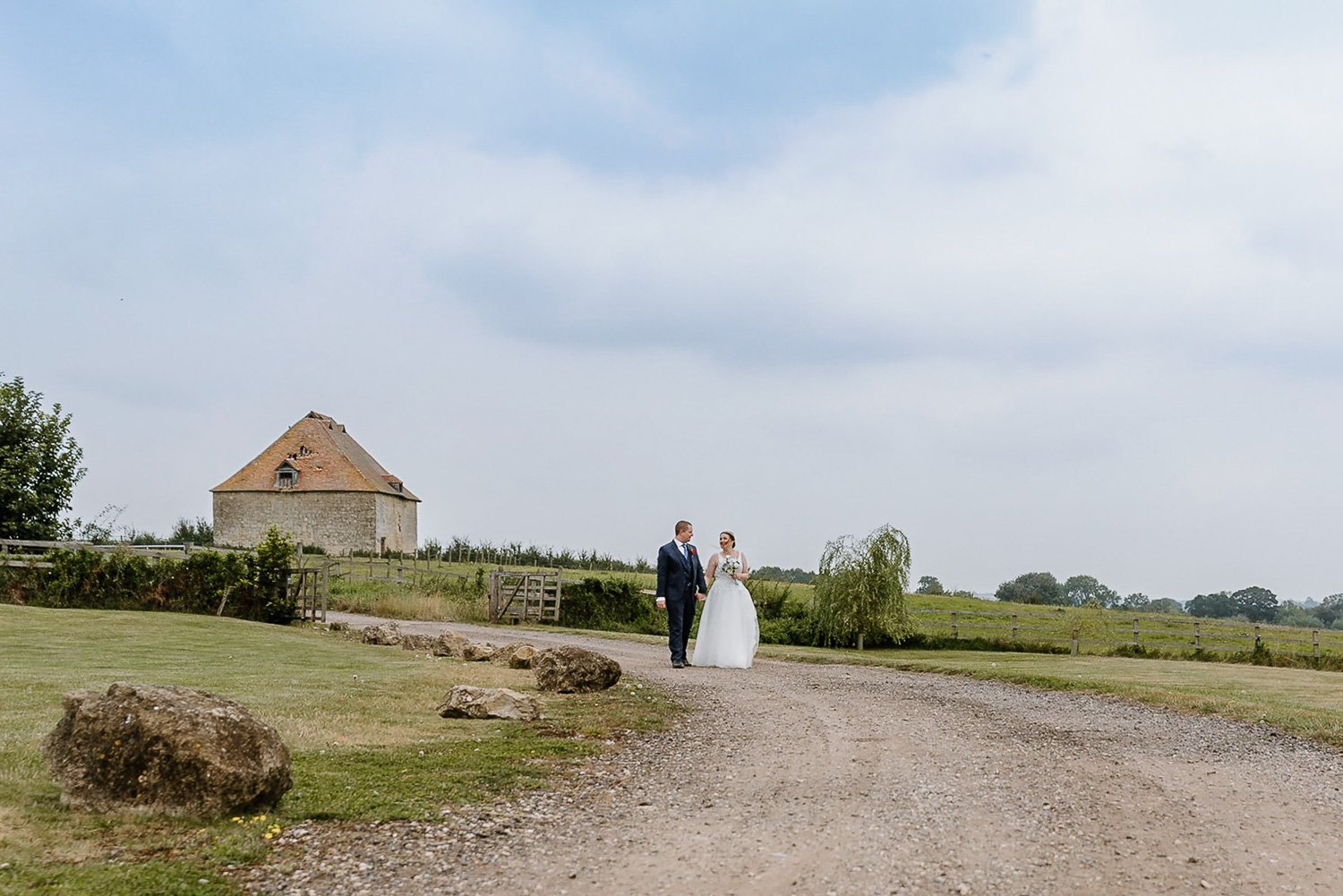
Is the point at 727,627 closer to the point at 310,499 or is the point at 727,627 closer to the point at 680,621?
the point at 680,621

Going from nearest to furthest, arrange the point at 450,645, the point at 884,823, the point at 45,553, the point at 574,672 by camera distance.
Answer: the point at 884,823, the point at 574,672, the point at 450,645, the point at 45,553

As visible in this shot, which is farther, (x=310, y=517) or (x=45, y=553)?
(x=310, y=517)

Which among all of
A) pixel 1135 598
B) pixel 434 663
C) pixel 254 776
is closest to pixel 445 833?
pixel 254 776

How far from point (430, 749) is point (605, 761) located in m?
1.54

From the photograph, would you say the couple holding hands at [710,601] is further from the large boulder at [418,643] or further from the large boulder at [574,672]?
the large boulder at [418,643]

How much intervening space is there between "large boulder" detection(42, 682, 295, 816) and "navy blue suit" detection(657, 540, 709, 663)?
10.4m

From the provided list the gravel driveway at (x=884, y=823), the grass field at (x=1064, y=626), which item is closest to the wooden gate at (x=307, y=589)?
the grass field at (x=1064, y=626)

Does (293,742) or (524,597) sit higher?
(524,597)

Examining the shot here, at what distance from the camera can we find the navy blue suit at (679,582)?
1705 cm

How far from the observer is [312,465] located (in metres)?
72.8

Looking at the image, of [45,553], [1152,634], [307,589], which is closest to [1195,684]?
[1152,634]

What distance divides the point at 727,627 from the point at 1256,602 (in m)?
103

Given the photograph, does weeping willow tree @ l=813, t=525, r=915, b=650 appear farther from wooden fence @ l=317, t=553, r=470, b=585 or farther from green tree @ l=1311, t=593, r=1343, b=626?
green tree @ l=1311, t=593, r=1343, b=626

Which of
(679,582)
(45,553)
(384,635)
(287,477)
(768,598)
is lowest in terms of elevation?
(384,635)
